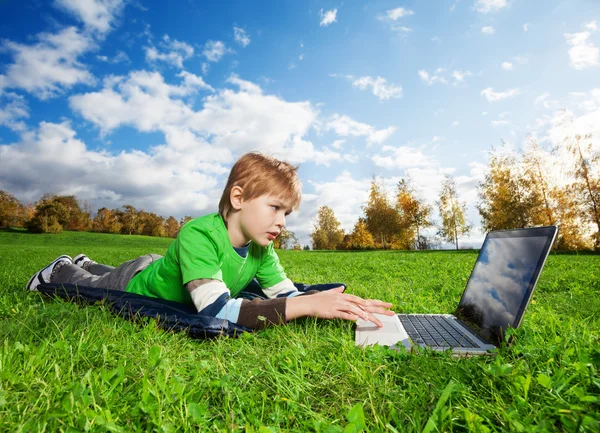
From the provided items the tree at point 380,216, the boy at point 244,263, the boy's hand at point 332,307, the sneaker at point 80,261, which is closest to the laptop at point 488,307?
the boy's hand at point 332,307

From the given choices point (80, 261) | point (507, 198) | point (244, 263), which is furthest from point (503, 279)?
point (507, 198)

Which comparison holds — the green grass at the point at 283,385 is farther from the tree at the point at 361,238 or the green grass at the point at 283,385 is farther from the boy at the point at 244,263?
the tree at the point at 361,238

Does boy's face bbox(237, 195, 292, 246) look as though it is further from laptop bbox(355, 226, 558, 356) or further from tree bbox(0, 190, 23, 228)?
tree bbox(0, 190, 23, 228)

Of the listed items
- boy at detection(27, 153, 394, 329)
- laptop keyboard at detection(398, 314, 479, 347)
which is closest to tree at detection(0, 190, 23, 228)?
boy at detection(27, 153, 394, 329)

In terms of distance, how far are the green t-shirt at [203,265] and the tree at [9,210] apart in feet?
249

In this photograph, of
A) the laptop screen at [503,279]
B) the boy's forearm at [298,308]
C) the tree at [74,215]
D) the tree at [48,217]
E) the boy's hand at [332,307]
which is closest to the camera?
the laptop screen at [503,279]

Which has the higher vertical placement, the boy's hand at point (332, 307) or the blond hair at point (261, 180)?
the blond hair at point (261, 180)

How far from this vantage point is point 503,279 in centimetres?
228

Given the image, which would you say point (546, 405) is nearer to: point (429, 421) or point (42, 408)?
point (429, 421)

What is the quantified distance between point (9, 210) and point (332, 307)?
78632 millimetres

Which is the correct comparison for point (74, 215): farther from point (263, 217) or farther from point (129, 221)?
point (263, 217)

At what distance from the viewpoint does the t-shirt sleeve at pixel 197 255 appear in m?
2.64

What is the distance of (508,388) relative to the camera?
1484 millimetres

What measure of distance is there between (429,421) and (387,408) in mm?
247
